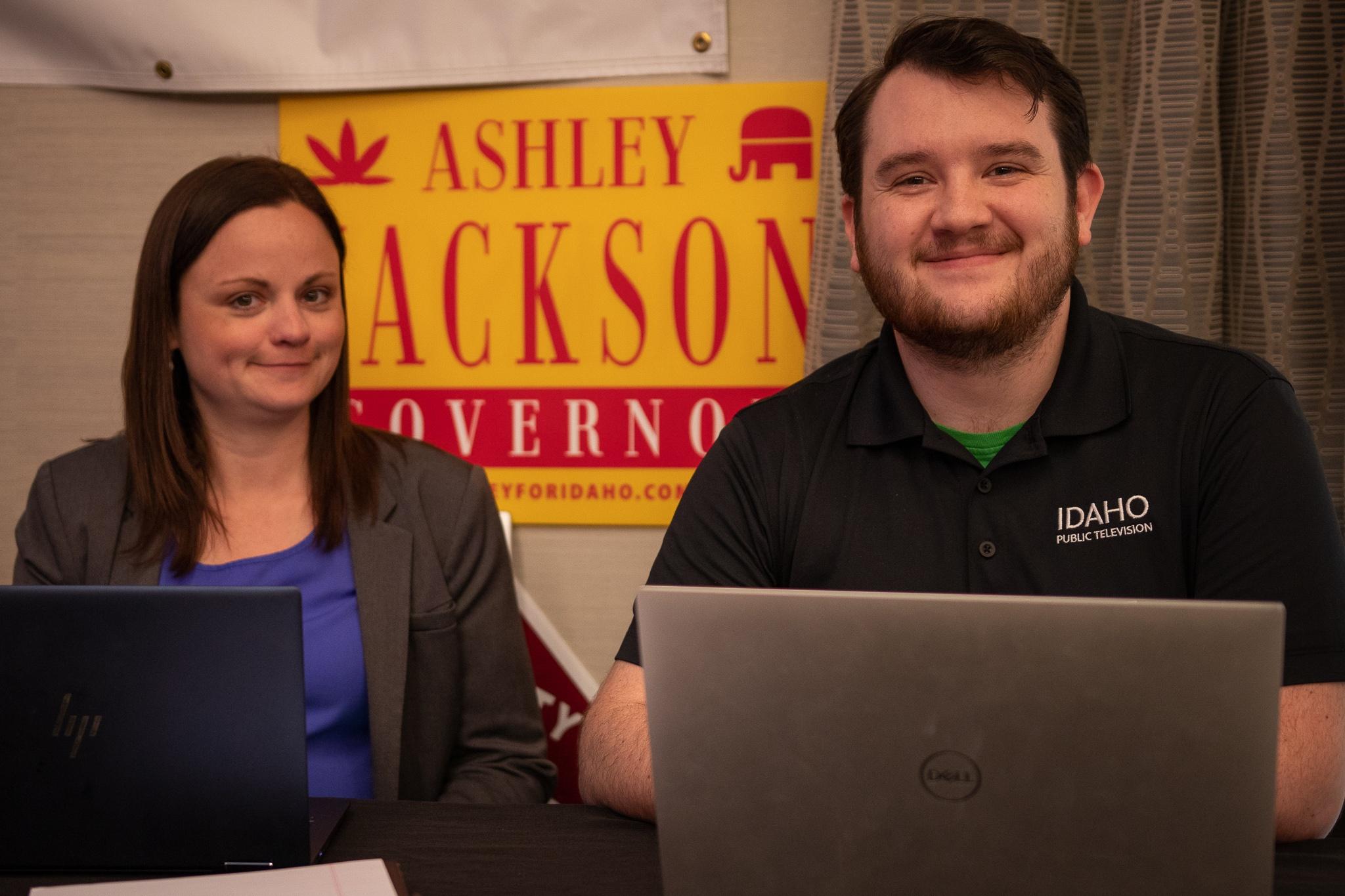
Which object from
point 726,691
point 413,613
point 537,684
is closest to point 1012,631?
point 726,691

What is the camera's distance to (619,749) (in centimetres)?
108

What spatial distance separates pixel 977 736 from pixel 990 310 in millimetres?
682

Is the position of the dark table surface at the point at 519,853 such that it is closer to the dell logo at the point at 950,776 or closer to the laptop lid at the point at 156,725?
the laptop lid at the point at 156,725

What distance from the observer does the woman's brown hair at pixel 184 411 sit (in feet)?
5.26

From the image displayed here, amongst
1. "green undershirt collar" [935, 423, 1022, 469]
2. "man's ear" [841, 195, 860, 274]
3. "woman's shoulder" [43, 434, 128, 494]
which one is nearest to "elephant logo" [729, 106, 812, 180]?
"man's ear" [841, 195, 860, 274]

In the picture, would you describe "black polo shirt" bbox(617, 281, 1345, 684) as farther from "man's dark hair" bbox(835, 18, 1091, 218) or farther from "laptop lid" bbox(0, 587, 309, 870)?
"laptop lid" bbox(0, 587, 309, 870)

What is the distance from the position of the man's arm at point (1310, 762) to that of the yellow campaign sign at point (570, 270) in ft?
3.72

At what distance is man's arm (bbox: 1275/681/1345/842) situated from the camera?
95cm

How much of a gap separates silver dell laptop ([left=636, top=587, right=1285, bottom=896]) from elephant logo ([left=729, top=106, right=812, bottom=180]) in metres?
1.40

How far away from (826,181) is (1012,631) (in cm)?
131

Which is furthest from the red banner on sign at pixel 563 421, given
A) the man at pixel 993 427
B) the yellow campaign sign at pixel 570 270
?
the man at pixel 993 427

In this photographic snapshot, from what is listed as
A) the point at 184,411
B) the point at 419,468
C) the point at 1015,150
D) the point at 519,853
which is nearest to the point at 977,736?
the point at 519,853

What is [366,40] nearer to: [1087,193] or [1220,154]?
[1087,193]

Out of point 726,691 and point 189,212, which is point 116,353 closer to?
point 189,212
